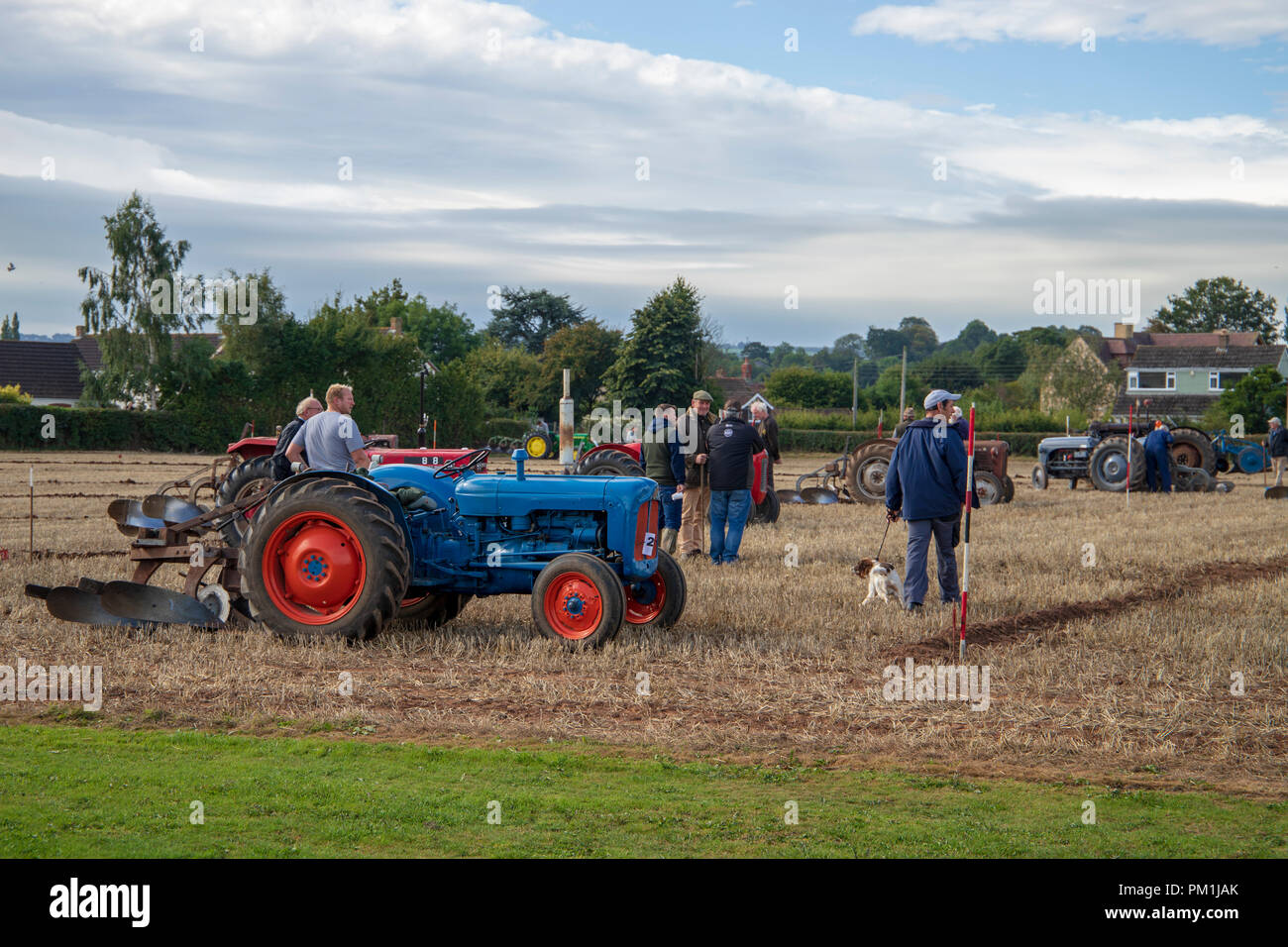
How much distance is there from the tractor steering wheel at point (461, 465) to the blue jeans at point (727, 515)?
3798 millimetres

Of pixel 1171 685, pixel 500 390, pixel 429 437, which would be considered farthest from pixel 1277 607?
pixel 500 390

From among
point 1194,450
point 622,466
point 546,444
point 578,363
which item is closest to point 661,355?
point 578,363

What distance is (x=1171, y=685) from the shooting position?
7.23 meters

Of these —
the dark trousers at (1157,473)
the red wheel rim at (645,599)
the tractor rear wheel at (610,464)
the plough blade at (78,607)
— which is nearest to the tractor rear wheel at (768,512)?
the tractor rear wheel at (610,464)

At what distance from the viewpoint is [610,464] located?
17109mm

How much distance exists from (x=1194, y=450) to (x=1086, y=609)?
59.6 ft

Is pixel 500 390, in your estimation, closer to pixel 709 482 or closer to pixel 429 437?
pixel 429 437

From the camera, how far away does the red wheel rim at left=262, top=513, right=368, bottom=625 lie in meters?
8.17

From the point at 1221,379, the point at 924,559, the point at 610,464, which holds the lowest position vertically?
the point at 924,559

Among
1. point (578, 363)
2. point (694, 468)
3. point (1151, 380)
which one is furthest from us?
point (1151, 380)

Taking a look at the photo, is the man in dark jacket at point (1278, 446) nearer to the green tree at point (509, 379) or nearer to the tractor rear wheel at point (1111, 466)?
the tractor rear wheel at point (1111, 466)

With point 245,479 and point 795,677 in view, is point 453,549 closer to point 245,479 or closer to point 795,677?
point 795,677

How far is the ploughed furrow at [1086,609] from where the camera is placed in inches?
332
